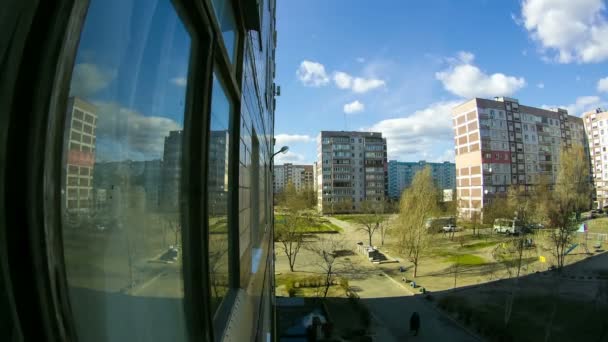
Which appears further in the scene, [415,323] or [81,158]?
[415,323]

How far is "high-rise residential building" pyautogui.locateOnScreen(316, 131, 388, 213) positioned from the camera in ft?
215

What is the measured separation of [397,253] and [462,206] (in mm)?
23238

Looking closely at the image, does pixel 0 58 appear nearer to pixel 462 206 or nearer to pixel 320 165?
pixel 462 206

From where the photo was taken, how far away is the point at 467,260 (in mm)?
26969

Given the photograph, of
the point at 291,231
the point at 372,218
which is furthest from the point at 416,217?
the point at 372,218

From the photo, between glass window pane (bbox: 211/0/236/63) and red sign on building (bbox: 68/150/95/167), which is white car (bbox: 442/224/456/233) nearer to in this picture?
glass window pane (bbox: 211/0/236/63)

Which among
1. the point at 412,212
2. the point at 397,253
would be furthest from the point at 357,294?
the point at 397,253

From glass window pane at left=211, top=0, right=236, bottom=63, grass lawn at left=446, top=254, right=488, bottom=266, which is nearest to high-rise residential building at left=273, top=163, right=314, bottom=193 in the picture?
grass lawn at left=446, top=254, right=488, bottom=266

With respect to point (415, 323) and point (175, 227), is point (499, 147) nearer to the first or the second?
point (415, 323)

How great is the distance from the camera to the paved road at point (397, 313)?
46.5 ft

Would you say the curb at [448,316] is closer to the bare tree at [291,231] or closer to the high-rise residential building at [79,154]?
the bare tree at [291,231]

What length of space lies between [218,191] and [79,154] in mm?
1602

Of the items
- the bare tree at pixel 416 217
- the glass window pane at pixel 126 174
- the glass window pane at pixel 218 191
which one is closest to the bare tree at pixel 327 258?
the bare tree at pixel 416 217

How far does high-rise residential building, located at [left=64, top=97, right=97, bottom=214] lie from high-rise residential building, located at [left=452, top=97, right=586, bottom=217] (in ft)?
163
